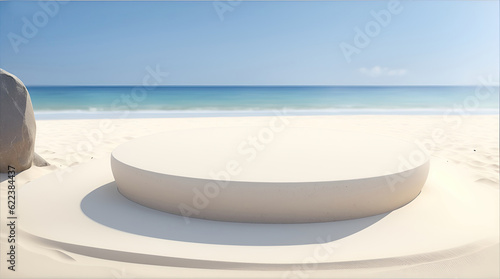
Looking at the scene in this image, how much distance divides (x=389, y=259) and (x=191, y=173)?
1.62m

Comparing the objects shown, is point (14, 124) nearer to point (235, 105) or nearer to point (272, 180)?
point (272, 180)

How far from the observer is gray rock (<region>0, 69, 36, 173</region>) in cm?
518

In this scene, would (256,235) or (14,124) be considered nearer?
(256,235)

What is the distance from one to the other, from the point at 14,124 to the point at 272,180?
381 centimetres

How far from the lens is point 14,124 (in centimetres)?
521

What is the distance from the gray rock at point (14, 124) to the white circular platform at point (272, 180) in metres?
1.80

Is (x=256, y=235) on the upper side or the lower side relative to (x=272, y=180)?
lower

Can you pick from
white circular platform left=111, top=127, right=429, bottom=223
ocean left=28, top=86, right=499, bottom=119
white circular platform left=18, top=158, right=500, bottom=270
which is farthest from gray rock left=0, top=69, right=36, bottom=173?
ocean left=28, top=86, right=499, bottom=119

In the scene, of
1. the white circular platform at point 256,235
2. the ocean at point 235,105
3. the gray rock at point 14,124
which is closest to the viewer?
the white circular platform at point 256,235

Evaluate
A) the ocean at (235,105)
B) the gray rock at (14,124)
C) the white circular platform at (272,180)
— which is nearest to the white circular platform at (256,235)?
the white circular platform at (272,180)

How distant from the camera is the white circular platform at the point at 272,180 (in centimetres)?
313

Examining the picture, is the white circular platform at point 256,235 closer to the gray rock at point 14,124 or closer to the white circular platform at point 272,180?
the white circular platform at point 272,180

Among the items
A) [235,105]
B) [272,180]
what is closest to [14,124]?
[272,180]

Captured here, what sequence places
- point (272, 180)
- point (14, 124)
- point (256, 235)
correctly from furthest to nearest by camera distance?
1. point (14, 124)
2. point (272, 180)
3. point (256, 235)
